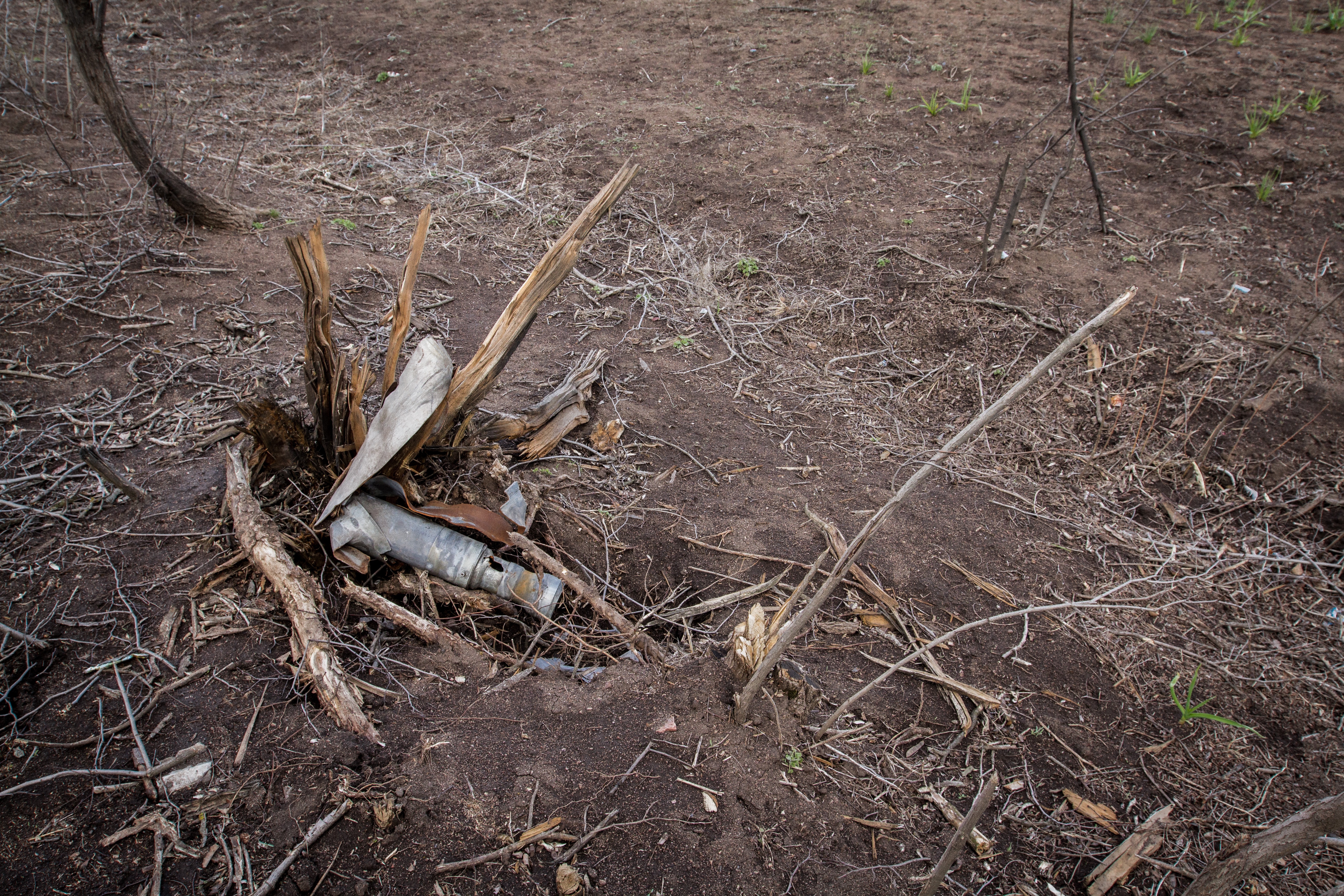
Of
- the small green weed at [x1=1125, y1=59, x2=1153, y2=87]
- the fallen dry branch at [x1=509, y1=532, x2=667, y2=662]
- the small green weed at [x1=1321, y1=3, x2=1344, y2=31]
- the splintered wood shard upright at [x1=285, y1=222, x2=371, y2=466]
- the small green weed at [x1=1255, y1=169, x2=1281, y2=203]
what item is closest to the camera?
the splintered wood shard upright at [x1=285, y1=222, x2=371, y2=466]

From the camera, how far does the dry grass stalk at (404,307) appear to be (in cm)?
224

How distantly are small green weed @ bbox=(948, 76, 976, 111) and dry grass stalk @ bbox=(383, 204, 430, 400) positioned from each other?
4805mm

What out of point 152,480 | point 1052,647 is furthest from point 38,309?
point 1052,647

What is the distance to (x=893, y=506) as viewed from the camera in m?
1.41

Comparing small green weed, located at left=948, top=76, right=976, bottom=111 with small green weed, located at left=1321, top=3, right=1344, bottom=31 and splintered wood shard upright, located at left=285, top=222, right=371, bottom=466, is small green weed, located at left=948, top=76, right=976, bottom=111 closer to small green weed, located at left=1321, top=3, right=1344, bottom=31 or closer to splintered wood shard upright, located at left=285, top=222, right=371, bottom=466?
small green weed, located at left=1321, top=3, right=1344, bottom=31

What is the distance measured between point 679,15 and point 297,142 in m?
4.25

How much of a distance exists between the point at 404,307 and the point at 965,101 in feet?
16.3

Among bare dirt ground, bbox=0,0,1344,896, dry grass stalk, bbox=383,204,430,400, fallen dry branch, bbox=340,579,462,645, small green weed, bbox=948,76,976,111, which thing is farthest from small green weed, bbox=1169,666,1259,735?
small green weed, bbox=948,76,976,111

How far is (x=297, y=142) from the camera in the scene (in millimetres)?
5508

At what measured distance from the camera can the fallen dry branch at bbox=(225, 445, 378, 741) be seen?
6.22 feet

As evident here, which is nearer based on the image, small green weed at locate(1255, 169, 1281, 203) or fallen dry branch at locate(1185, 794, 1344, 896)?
fallen dry branch at locate(1185, 794, 1344, 896)

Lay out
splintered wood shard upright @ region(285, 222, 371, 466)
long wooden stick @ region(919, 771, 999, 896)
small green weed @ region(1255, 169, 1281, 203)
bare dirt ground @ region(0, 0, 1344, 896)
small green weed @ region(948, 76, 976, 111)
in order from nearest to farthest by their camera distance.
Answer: long wooden stick @ region(919, 771, 999, 896), bare dirt ground @ region(0, 0, 1344, 896), splintered wood shard upright @ region(285, 222, 371, 466), small green weed @ region(1255, 169, 1281, 203), small green weed @ region(948, 76, 976, 111)

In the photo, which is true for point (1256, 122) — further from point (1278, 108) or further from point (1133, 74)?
point (1133, 74)

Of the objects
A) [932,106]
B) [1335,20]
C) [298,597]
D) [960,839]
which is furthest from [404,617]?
[1335,20]
